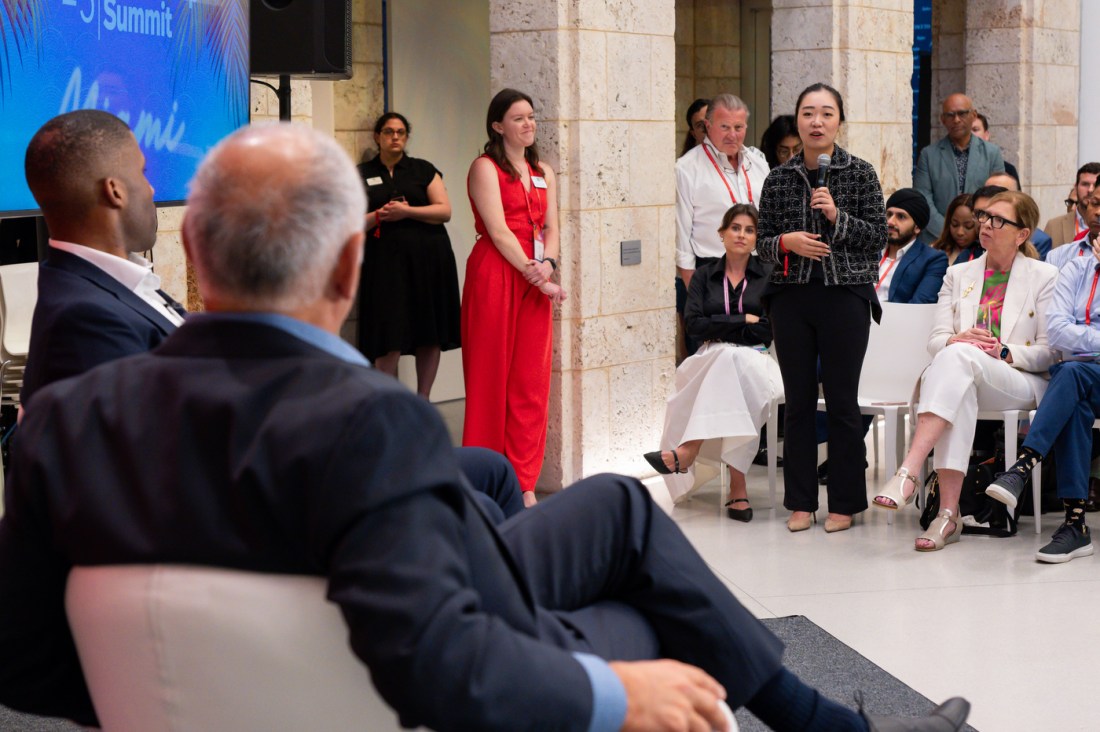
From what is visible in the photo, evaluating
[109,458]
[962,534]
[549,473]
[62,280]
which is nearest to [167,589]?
[109,458]

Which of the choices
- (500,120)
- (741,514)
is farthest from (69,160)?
(741,514)

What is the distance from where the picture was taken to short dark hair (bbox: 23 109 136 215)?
2.53 m

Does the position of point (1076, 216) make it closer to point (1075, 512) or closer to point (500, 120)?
point (1075, 512)

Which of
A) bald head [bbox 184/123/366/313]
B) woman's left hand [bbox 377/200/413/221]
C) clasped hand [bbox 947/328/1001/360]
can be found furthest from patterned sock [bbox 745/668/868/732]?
woman's left hand [bbox 377/200/413/221]

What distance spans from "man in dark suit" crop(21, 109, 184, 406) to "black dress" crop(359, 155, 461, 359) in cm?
435

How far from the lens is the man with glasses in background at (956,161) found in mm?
8312

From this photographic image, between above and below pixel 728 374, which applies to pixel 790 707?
below

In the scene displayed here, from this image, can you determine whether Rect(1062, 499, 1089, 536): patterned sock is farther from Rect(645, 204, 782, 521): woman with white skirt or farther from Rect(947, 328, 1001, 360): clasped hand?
Rect(645, 204, 782, 521): woman with white skirt

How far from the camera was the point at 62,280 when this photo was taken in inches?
97.0

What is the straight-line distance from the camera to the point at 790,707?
6.91ft

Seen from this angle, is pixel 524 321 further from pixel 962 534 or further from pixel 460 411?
pixel 460 411

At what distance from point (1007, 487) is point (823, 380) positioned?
2.57ft

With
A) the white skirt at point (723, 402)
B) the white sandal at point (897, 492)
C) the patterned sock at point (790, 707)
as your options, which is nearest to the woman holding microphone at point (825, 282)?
the white sandal at point (897, 492)

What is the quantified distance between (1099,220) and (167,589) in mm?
5443
